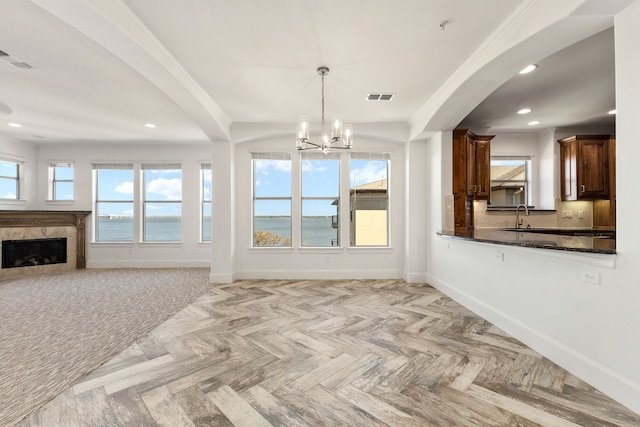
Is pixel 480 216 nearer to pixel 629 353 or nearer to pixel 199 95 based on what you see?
pixel 629 353

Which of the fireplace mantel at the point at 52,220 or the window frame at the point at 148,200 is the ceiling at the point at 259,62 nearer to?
the window frame at the point at 148,200

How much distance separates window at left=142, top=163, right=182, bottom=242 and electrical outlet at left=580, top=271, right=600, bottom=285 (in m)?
6.97

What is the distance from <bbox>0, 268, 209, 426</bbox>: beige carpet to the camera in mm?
2141

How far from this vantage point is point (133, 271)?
20.6 feet

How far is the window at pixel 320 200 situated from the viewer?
558 cm

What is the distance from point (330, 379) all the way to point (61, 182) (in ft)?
25.8

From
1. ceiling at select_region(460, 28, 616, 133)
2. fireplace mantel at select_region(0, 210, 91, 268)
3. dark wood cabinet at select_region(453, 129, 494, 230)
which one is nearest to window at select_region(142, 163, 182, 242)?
fireplace mantel at select_region(0, 210, 91, 268)

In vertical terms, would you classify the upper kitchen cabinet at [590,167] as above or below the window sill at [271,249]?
above

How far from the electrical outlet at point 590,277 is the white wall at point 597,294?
0.03 metres

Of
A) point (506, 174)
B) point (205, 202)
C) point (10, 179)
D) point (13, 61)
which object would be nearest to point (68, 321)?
point (13, 61)

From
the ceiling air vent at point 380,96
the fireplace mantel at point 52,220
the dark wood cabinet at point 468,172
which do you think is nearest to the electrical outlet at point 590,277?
the dark wood cabinet at point 468,172

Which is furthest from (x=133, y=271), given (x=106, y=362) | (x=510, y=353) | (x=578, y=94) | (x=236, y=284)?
(x=578, y=94)

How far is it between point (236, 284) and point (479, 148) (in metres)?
4.69

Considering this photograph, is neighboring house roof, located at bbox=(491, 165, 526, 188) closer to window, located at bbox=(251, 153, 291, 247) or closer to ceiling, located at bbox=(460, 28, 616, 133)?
ceiling, located at bbox=(460, 28, 616, 133)
